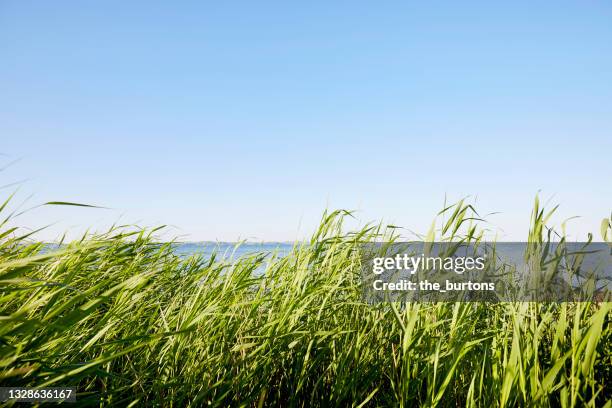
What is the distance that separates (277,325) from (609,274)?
230cm

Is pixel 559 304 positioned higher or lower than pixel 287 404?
higher

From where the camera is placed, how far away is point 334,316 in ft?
10.3

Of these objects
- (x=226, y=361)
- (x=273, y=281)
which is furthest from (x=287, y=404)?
(x=273, y=281)

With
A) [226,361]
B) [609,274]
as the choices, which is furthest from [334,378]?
[609,274]

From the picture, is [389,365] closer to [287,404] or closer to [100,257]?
[287,404]

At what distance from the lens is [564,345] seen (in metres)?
2.78

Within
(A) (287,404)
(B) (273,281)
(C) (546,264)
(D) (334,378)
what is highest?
(C) (546,264)

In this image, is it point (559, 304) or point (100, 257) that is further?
point (100, 257)

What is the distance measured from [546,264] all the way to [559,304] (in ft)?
1.50

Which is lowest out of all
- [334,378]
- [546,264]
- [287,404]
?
[287,404]


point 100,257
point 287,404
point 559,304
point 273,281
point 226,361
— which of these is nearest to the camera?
point 226,361

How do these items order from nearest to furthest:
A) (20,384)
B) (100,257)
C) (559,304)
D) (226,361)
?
(20,384), (226,361), (559,304), (100,257)

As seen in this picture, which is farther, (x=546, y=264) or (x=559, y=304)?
(x=559, y=304)

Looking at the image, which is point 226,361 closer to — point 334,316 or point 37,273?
point 334,316
